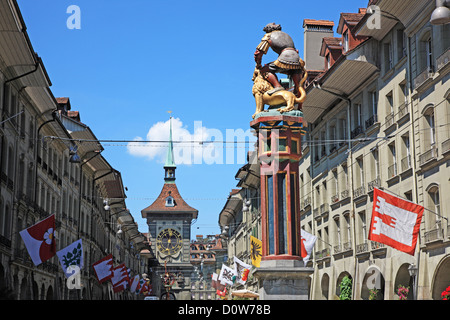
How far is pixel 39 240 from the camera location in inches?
1211

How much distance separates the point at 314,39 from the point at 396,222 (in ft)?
106

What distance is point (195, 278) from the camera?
17212 centimetres

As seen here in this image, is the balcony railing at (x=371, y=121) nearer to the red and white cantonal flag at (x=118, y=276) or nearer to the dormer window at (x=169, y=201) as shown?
the red and white cantonal flag at (x=118, y=276)

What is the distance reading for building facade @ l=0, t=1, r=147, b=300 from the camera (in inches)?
1364

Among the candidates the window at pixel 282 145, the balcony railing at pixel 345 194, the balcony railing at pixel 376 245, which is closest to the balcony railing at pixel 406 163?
the balcony railing at pixel 376 245

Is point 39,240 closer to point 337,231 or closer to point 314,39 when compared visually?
point 337,231

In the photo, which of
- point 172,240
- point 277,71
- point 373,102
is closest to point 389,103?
point 373,102

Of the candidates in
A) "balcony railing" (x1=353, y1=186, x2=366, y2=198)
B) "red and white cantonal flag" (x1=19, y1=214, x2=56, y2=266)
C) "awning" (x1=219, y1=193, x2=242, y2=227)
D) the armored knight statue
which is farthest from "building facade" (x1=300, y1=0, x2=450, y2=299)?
"awning" (x1=219, y1=193, x2=242, y2=227)

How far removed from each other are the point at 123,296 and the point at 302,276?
3531 inches

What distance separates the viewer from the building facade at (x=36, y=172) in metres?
34.7

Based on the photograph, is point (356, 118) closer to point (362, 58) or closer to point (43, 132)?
point (362, 58)

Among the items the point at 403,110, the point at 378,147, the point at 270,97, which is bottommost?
the point at 270,97

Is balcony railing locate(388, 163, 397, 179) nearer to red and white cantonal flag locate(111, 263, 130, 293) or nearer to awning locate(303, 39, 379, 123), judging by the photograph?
awning locate(303, 39, 379, 123)

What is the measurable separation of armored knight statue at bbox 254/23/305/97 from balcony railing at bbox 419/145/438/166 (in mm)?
11753
